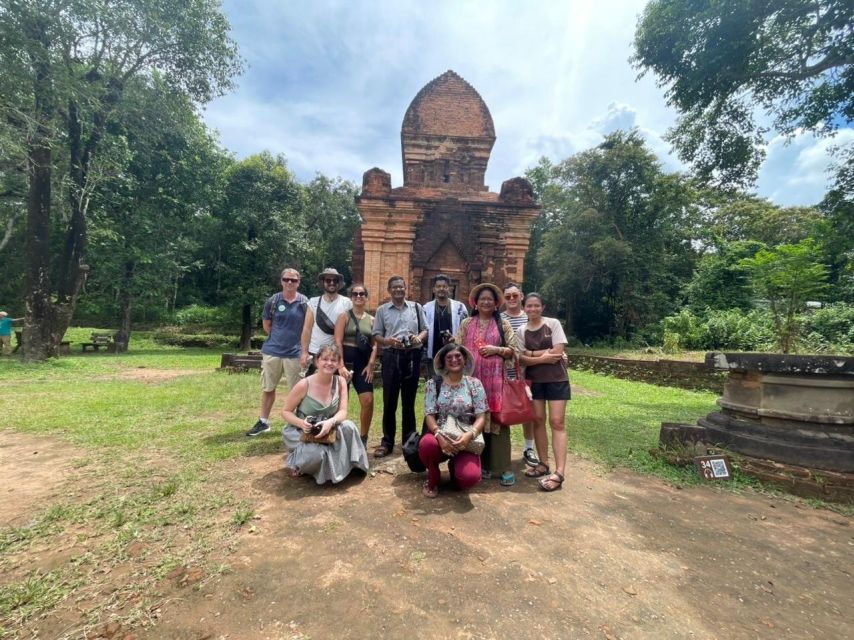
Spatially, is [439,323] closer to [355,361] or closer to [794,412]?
[355,361]

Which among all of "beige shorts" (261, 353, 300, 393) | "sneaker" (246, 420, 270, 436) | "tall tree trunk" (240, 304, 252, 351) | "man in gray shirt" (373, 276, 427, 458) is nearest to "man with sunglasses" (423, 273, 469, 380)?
"man in gray shirt" (373, 276, 427, 458)

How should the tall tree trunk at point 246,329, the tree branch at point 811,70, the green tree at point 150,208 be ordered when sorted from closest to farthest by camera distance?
the tree branch at point 811,70 < the green tree at point 150,208 < the tall tree trunk at point 246,329

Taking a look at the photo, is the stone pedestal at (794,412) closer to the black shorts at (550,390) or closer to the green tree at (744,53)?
the black shorts at (550,390)

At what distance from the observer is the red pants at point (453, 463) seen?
10.4ft

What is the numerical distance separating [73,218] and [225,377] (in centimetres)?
850

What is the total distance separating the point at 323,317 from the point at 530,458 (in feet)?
8.03

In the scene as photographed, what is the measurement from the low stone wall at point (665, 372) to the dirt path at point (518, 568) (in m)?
7.97

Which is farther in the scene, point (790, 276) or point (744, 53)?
point (790, 276)

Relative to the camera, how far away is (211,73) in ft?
44.2

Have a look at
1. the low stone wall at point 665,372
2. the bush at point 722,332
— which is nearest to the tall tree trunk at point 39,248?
the low stone wall at point 665,372

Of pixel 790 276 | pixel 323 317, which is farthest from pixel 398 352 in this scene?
pixel 790 276

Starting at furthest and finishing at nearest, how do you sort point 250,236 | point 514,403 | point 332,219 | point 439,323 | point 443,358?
point 332,219, point 250,236, point 439,323, point 514,403, point 443,358

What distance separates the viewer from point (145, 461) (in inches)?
152

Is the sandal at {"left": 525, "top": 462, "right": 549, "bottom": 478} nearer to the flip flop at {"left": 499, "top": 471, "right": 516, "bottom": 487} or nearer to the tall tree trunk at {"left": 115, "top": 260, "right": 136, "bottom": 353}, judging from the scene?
the flip flop at {"left": 499, "top": 471, "right": 516, "bottom": 487}
